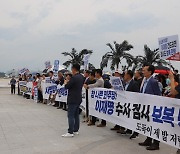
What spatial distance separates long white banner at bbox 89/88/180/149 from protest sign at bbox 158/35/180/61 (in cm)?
115

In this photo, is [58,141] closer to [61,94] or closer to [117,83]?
[117,83]

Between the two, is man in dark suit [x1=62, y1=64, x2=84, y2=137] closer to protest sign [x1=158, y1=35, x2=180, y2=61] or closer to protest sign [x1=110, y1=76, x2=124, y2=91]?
protest sign [x1=110, y1=76, x2=124, y2=91]

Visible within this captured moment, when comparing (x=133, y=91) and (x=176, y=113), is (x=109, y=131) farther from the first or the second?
(x=176, y=113)

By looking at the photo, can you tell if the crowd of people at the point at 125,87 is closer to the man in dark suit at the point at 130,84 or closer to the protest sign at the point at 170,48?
the man in dark suit at the point at 130,84

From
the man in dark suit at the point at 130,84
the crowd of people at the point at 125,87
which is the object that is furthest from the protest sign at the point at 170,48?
the man in dark suit at the point at 130,84

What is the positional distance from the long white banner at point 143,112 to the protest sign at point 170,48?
1146 mm

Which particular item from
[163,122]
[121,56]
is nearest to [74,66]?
[163,122]

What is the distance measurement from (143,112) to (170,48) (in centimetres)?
160

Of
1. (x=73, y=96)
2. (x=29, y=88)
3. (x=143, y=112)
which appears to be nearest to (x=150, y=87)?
(x=143, y=112)

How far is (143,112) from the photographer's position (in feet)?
22.4

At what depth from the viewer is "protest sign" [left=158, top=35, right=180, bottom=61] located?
695 cm

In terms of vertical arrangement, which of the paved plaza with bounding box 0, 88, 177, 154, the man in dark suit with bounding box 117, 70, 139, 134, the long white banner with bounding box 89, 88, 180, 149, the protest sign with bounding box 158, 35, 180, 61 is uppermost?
the protest sign with bounding box 158, 35, 180, 61

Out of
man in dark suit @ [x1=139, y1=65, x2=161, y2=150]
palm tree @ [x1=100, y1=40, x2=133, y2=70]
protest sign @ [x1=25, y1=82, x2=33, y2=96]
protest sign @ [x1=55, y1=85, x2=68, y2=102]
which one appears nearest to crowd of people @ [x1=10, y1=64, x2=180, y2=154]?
man in dark suit @ [x1=139, y1=65, x2=161, y2=150]

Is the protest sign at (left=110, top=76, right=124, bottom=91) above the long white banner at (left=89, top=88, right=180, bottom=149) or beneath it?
above
